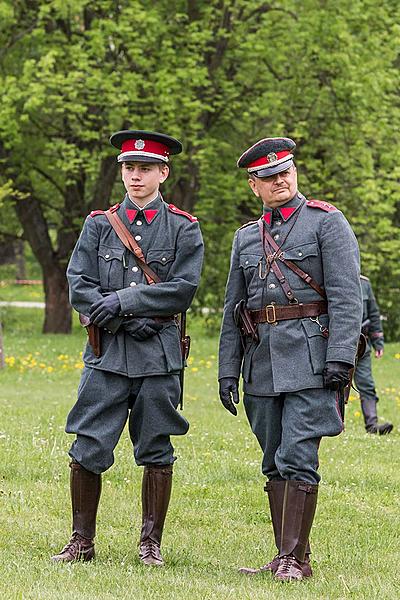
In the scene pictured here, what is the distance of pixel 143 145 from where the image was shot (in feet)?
21.3

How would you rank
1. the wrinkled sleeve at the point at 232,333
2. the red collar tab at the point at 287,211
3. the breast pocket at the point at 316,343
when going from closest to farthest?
the breast pocket at the point at 316,343
the red collar tab at the point at 287,211
the wrinkled sleeve at the point at 232,333

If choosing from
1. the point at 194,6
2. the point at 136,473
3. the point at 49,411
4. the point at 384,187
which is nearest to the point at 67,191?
the point at 194,6

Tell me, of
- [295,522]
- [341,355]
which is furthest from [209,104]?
[295,522]

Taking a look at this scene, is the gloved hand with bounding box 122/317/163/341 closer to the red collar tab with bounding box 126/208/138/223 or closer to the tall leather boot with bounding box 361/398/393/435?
the red collar tab with bounding box 126/208/138/223

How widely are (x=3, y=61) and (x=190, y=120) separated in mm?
4317

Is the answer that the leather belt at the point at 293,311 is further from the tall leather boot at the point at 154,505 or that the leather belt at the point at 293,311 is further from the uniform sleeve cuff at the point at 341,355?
the tall leather boot at the point at 154,505

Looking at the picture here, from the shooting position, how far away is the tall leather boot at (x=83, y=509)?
6.34 metres

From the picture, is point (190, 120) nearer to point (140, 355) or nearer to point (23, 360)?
point (23, 360)

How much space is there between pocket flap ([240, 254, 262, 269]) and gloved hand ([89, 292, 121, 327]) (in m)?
0.76

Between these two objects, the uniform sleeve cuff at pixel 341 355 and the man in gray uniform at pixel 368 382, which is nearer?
the uniform sleeve cuff at pixel 341 355

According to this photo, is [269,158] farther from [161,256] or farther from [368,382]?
[368,382]

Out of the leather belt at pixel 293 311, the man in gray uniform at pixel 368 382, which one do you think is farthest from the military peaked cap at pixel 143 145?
the man in gray uniform at pixel 368 382

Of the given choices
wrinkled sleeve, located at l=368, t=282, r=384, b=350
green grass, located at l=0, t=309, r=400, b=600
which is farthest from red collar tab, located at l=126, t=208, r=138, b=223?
wrinkled sleeve, located at l=368, t=282, r=384, b=350

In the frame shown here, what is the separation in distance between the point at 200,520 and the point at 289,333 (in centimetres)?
193
